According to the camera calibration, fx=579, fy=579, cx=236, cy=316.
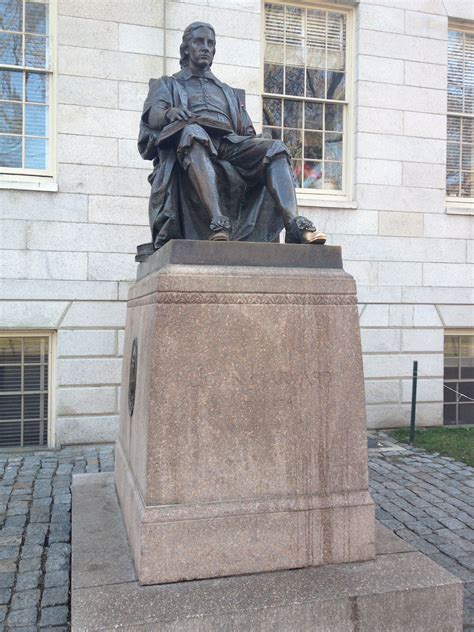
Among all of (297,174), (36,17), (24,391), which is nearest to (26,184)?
(36,17)

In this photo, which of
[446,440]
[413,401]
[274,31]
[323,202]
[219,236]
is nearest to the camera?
[219,236]

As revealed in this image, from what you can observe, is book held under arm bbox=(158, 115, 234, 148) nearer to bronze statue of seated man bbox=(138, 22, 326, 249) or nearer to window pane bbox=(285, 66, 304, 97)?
bronze statue of seated man bbox=(138, 22, 326, 249)

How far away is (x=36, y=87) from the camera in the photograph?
25.9 ft

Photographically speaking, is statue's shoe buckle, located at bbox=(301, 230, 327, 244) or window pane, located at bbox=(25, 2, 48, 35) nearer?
statue's shoe buckle, located at bbox=(301, 230, 327, 244)

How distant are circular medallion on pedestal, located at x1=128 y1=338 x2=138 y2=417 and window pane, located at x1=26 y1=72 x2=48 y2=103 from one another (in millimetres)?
5365

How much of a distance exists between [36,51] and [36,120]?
919 millimetres

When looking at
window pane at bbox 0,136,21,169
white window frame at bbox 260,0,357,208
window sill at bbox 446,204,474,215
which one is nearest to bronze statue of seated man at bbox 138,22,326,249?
window pane at bbox 0,136,21,169

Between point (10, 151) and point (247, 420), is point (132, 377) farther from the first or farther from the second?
point (10, 151)

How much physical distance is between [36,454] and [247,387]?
5.16m

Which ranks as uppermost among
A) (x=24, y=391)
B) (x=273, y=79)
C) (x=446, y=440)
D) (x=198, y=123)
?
(x=273, y=79)

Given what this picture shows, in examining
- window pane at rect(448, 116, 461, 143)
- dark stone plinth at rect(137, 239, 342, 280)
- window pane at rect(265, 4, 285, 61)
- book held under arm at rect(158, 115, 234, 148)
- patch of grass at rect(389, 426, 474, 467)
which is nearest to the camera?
dark stone plinth at rect(137, 239, 342, 280)

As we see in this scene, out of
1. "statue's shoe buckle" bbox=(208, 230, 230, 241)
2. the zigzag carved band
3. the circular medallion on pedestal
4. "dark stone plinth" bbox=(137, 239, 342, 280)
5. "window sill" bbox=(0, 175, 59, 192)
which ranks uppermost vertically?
"window sill" bbox=(0, 175, 59, 192)

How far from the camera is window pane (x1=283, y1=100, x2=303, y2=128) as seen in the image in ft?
29.5

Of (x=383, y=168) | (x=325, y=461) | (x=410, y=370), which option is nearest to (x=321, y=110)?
(x=383, y=168)
